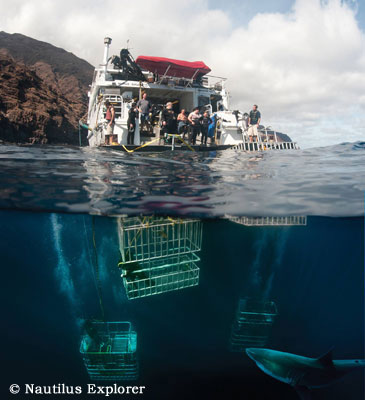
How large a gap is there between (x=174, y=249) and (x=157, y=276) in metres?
0.83

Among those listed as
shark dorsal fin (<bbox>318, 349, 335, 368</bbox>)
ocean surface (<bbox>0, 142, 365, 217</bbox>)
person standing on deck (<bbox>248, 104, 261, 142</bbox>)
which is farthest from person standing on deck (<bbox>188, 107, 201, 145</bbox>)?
shark dorsal fin (<bbox>318, 349, 335, 368</bbox>)

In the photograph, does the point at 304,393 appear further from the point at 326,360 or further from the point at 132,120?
the point at 132,120

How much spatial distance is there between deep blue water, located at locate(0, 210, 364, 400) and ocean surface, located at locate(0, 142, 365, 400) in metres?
0.07

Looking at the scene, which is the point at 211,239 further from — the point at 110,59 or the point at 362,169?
the point at 110,59

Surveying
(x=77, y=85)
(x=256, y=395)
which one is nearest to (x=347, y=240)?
(x=256, y=395)

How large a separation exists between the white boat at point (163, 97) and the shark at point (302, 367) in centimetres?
1018

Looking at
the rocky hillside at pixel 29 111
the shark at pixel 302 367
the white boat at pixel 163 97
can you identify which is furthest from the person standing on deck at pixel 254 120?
the rocky hillside at pixel 29 111

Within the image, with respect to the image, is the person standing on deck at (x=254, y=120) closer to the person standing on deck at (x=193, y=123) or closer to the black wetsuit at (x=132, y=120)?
the person standing on deck at (x=193, y=123)

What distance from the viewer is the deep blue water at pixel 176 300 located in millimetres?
8031

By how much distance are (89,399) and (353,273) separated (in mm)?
16261

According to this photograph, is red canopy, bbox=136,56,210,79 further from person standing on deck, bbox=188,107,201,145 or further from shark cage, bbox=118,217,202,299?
shark cage, bbox=118,217,202,299

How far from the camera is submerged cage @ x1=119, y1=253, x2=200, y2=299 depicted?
5.27 m

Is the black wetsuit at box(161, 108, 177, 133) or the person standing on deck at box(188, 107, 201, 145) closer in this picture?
the person standing on deck at box(188, 107, 201, 145)

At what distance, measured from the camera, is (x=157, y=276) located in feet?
17.1
